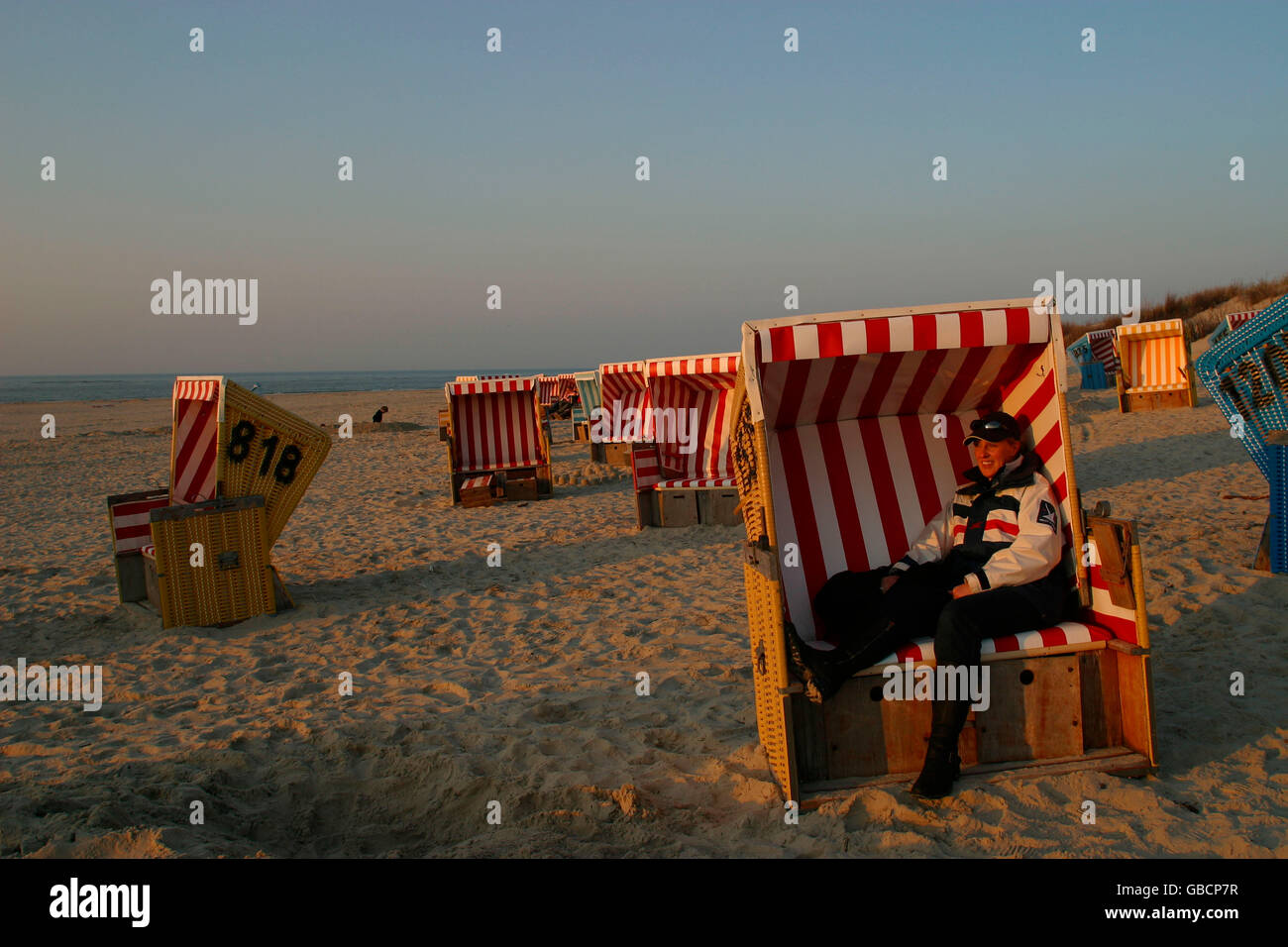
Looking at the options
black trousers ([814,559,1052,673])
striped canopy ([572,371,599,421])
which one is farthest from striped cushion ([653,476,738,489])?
striped canopy ([572,371,599,421])

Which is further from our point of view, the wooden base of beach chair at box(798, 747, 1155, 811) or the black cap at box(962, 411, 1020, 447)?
the black cap at box(962, 411, 1020, 447)

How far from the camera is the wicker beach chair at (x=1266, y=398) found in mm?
5805

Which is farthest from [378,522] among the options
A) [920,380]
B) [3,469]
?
[3,469]

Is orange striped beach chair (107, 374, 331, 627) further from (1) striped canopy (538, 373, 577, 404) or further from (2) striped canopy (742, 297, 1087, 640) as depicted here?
(1) striped canopy (538, 373, 577, 404)

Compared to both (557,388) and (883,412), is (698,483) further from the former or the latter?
(557,388)

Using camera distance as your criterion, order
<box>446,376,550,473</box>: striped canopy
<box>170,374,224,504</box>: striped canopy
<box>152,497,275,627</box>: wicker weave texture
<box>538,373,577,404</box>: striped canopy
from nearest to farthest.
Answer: <box>152,497,275,627</box>: wicker weave texture
<box>170,374,224,504</box>: striped canopy
<box>446,376,550,473</box>: striped canopy
<box>538,373,577,404</box>: striped canopy

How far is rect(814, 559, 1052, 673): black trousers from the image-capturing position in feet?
11.1

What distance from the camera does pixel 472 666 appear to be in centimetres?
541

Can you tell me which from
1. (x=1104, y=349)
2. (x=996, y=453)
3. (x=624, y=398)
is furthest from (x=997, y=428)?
(x=1104, y=349)

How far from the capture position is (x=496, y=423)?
13.3 metres

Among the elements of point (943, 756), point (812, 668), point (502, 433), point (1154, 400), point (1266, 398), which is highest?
point (1154, 400)

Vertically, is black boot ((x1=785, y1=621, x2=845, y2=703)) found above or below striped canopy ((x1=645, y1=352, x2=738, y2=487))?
below

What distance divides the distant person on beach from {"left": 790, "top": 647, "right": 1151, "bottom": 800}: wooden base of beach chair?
0.41ft

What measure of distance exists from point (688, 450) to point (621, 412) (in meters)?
4.13
